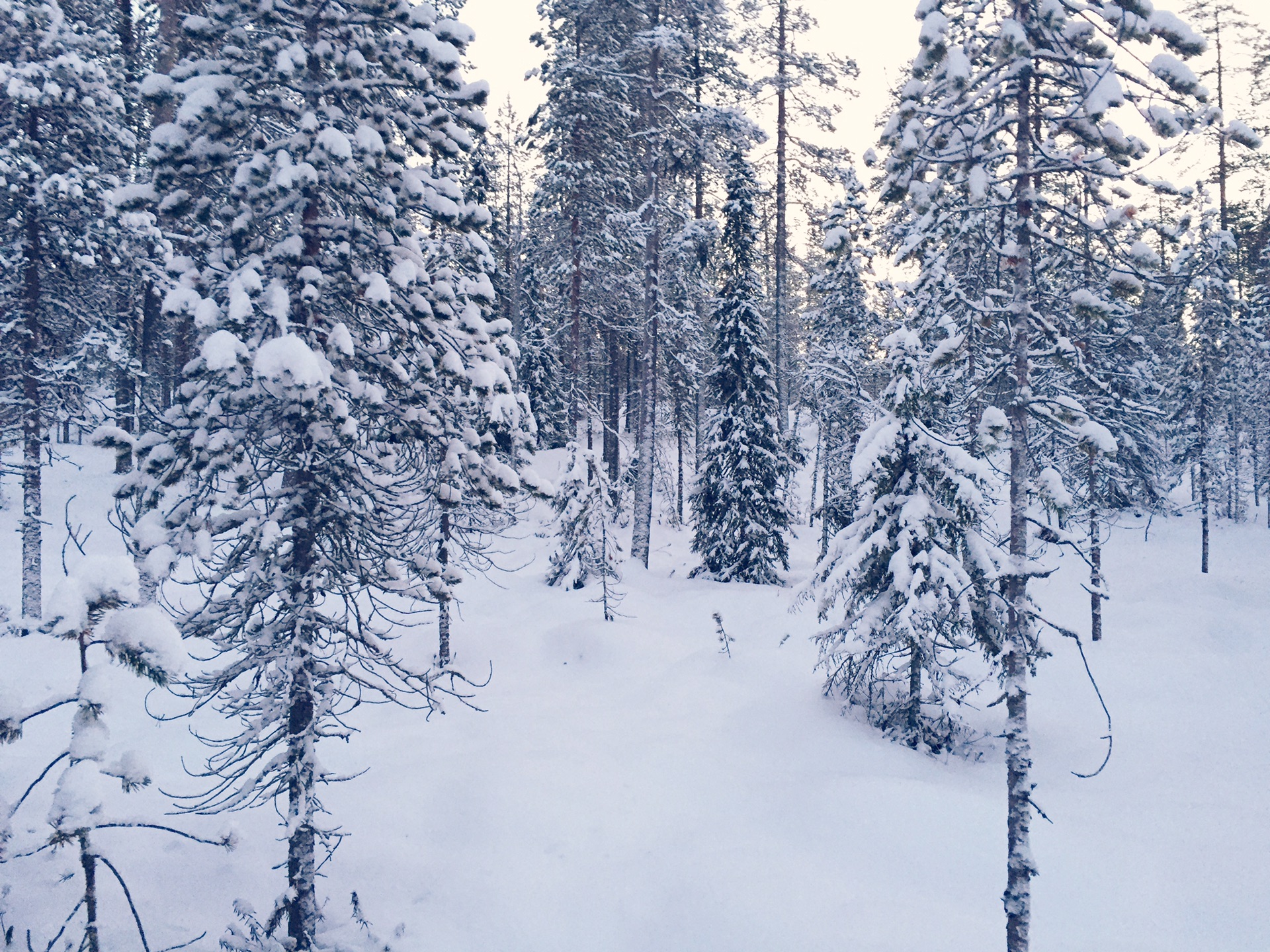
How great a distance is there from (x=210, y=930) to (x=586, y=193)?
18.9 meters

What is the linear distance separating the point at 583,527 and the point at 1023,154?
13.9 meters

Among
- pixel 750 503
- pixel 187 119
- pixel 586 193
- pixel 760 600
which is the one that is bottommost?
pixel 760 600

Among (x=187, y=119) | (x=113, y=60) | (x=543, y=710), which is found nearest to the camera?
(x=187, y=119)

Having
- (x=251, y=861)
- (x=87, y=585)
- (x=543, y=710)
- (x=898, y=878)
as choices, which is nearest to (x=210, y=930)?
(x=251, y=861)

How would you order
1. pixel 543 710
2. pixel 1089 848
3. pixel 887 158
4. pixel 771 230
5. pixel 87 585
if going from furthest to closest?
1. pixel 771 230
2. pixel 543 710
3. pixel 1089 848
4. pixel 887 158
5. pixel 87 585

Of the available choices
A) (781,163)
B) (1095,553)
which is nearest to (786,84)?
(781,163)

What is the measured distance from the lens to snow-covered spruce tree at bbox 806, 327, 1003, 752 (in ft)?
36.2

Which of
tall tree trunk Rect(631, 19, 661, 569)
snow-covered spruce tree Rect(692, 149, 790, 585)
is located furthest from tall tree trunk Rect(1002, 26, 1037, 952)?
tall tree trunk Rect(631, 19, 661, 569)

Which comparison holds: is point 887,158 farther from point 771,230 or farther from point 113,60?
point 771,230

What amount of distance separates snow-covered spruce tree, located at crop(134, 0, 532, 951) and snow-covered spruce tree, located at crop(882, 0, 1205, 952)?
4.49 meters

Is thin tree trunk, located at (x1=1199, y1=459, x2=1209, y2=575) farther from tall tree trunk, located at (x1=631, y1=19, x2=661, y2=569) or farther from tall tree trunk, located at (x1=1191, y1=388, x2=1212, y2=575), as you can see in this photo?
tall tree trunk, located at (x1=631, y1=19, x2=661, y2=569)

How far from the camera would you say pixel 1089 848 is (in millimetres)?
9820

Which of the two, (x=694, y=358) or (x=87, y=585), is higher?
(x=694, y=358)

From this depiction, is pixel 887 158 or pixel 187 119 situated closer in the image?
pixel 187 119
